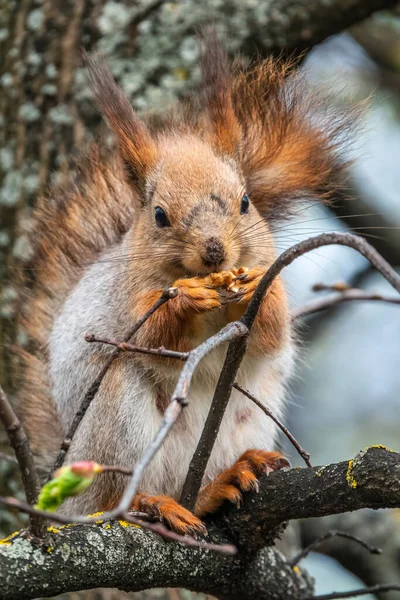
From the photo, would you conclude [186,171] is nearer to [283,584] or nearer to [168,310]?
[168,310]

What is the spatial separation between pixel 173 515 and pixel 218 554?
0.13 metres

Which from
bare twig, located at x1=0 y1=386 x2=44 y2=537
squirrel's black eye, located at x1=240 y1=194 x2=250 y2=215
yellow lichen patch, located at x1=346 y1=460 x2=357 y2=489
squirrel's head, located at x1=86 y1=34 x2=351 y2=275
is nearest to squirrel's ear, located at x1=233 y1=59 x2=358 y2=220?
squirrel's head, located at x1=86 y1=34 x2=351 y2=275

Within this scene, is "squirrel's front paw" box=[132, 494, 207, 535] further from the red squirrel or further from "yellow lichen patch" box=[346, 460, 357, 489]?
"yellow lichen patch" box=[346, 460, 357, 489]

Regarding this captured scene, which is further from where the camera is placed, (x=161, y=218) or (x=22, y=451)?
(x=161, y=218)

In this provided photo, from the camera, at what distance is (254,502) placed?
6.04 feet

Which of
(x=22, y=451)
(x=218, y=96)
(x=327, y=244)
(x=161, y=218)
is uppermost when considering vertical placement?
(x=218, y=96)

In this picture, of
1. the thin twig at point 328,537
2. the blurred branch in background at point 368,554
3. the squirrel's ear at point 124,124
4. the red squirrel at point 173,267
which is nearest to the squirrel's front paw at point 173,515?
the red squirrel at point 173,267

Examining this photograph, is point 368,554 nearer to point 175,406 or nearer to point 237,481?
point 237,481

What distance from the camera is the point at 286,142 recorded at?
2352 mm

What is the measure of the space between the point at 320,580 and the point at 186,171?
2849mm

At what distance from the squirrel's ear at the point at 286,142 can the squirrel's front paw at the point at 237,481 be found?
2.38 feet

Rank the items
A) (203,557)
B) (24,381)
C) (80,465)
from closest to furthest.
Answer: (80,465), (203,557), (24,381)

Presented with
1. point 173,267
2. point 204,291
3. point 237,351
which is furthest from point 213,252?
point 237,351

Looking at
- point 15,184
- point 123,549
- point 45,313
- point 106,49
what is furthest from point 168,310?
point 106,49
